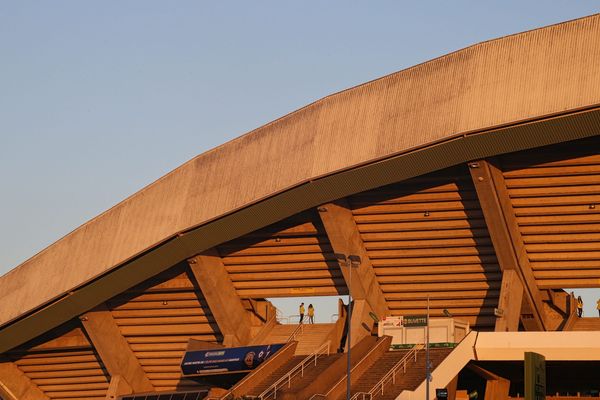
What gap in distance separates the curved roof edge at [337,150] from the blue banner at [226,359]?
4.60 metres

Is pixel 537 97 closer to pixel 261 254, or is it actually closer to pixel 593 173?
pixel 593 173

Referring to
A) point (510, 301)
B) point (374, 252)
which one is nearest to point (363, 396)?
point (510, 301)

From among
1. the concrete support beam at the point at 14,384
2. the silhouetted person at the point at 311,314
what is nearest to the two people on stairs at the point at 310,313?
the silhouetted person at the point at 311,314

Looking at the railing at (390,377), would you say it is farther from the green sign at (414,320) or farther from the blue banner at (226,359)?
the blue banner at (226,359)

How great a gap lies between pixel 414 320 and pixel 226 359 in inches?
356

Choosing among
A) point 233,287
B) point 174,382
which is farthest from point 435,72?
point 174,382

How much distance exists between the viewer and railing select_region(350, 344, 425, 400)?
137ft

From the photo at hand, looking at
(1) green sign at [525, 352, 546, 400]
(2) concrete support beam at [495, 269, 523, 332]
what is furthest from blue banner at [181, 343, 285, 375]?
(1) green sign at [525, 352, 546, 400]

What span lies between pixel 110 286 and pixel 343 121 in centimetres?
1454

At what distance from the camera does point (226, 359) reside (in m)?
49.2

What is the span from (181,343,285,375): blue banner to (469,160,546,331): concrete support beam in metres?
11.3

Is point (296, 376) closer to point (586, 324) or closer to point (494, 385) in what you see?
point (494, 385)

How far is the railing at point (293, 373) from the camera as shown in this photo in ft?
147

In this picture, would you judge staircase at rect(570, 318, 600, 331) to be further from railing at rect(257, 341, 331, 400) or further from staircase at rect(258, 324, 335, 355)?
staircase at rect(258, 324, 335, 355)
